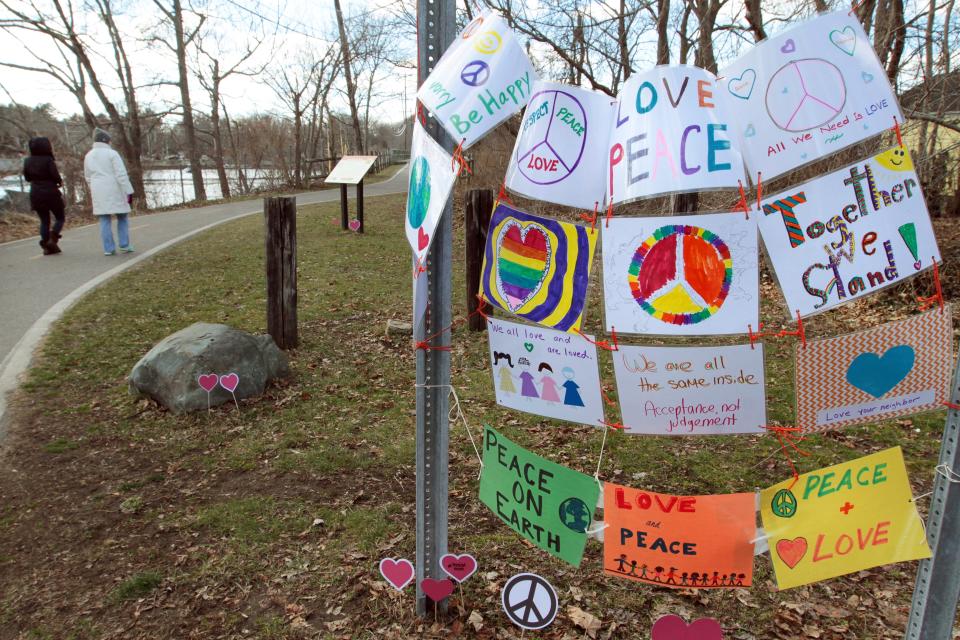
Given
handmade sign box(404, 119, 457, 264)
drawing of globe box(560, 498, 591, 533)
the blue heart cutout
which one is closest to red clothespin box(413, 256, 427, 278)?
handmade sign box(404, 119, 457, 264)

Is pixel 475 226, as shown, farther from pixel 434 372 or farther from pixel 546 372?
pixel 546 372

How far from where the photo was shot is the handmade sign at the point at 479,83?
2.03m

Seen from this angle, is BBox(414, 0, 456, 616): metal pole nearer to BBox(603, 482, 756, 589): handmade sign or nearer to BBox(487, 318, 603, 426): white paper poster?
BBox(487, 318, 603, 426): white paper poster

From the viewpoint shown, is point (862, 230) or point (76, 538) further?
point (76, 538)

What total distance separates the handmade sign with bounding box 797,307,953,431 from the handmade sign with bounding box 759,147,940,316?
0.58 feet

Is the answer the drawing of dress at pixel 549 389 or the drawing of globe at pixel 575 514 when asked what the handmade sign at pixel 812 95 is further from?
the drawing of globe at pixel 575 514

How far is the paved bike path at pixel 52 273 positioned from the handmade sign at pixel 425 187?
12.5 feet

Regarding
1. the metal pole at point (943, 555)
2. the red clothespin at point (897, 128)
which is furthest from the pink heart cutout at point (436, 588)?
the red clothespin at point (897, 128)

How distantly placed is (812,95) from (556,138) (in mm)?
758

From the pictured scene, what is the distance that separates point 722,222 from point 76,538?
3483 millimetres

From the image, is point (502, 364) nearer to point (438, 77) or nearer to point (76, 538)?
point (438, 77)

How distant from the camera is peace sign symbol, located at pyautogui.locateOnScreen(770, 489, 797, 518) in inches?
82.4

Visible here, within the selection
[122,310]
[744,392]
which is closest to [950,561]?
[744,392]

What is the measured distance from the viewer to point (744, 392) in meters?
1.98
